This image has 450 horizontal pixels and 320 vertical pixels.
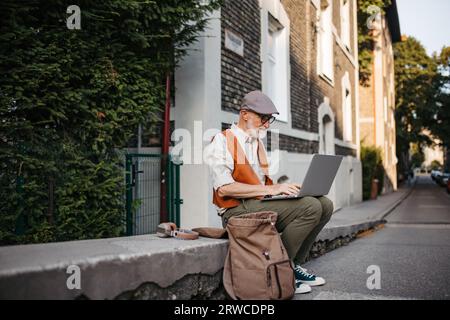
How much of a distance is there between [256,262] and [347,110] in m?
13.7

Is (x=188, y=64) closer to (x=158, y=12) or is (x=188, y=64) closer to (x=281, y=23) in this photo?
(x=158, y=12)

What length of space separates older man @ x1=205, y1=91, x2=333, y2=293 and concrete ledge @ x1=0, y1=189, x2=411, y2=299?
0.37 meters

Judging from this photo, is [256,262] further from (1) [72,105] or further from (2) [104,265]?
(1) [72,105]

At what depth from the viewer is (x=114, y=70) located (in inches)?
160

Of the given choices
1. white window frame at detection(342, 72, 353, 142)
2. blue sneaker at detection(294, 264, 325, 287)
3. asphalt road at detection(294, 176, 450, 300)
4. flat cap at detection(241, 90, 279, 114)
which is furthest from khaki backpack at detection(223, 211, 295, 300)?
white window frame at detection(342, 72, 353, 142)

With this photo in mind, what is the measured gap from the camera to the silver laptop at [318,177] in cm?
318

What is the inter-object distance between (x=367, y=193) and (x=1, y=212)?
1668cm

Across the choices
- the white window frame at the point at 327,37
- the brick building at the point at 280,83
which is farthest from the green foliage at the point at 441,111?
the white window frame at the point at 327,37

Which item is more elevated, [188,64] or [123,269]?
[188,64]

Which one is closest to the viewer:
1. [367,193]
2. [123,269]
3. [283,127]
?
[123,269]

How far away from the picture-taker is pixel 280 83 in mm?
8891

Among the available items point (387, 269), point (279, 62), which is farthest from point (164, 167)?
point (279, 62)

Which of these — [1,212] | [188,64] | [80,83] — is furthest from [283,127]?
[1,212]

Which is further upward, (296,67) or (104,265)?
(296,67)
